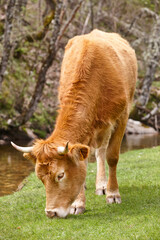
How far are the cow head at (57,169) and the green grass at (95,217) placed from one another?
352 mm

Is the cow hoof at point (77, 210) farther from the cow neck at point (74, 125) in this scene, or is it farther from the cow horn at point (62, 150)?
the cow horn at point (62, 150)

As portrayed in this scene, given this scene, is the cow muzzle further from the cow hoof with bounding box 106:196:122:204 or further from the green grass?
the cow hoof with bounding box 106:196:122:204

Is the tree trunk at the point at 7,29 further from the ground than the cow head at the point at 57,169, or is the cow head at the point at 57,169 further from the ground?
the cow head at the point at 57,169

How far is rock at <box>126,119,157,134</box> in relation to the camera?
2800cm

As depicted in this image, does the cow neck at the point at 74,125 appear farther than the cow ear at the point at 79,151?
Yes

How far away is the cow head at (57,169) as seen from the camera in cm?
594

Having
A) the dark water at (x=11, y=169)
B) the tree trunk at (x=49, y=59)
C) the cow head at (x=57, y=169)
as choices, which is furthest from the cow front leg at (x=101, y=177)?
the tree trunk at (x=49, y=59)

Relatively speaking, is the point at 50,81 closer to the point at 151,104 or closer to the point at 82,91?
the point at 151,104

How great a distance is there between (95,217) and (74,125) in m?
1.55

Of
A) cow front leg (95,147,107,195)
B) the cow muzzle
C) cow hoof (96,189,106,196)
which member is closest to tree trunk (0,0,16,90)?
cow front leg (95,147,107,195)

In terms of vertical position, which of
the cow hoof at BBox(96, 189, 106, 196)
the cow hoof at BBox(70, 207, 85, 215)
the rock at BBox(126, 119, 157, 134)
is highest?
the cow hoof at BBox(70, 207, 85, 215)

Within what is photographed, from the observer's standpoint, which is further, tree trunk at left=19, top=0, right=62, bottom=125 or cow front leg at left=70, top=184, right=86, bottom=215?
tree trunk at left=19, top=0, right=62, bottom=125

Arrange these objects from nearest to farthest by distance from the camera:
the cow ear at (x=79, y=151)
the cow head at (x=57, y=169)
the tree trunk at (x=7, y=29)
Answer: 1. the cow head at (x=57, y=169)
2. the cow ear at (x=79, y=151)
3. the tree trunk at (x=7, y=29)

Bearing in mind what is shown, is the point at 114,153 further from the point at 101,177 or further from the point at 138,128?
the point at 138,128
